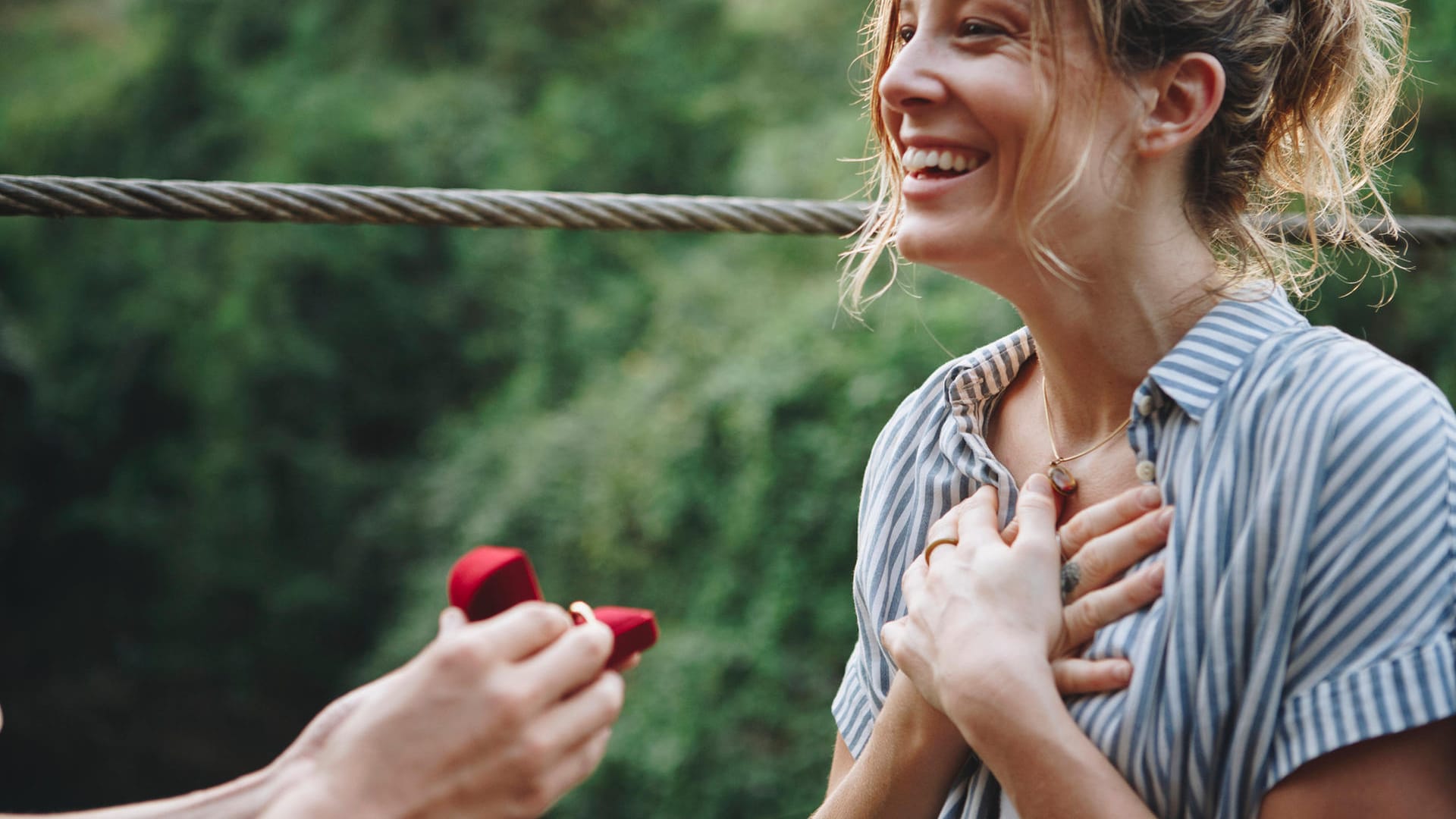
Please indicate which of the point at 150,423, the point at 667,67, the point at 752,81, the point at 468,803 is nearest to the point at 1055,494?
the point at 468,803

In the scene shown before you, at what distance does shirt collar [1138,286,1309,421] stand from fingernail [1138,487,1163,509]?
7cm

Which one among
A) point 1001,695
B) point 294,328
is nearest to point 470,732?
point 1001,695

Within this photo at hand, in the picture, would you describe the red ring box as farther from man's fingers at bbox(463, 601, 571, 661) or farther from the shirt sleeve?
the shirt sleeve

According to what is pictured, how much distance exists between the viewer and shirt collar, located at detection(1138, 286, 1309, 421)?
3.63 feet

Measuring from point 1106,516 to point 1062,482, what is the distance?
0.41 feet

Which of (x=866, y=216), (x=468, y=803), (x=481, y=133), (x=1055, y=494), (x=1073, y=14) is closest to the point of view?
(x=468, y=803)

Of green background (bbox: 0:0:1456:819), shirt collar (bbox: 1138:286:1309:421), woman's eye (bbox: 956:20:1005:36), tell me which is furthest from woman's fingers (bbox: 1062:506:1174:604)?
green background (bbox: 0:0:1456:819)

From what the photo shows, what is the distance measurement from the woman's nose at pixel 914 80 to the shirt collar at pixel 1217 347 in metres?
0.33

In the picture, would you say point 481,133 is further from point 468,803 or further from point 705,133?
point 468,803

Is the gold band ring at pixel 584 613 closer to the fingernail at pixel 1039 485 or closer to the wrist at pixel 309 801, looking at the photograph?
the wrist at pixel 309 801

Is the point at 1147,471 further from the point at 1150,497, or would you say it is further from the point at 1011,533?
the point at 1011,533

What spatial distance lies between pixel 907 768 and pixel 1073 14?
745 millimetres

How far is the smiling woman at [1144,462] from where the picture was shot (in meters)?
0.95

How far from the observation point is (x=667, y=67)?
35.8 feet
